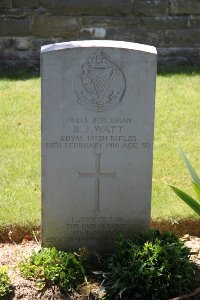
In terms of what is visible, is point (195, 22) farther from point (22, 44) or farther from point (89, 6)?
point (22, 44)

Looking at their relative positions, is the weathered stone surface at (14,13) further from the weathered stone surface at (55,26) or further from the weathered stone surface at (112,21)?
the weathered stone surface at (112,21)

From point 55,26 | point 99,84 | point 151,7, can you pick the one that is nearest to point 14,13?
point 55,26

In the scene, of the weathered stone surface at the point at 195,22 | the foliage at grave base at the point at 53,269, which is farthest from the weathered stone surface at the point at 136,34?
the foliage at grave base at the point at 53,269

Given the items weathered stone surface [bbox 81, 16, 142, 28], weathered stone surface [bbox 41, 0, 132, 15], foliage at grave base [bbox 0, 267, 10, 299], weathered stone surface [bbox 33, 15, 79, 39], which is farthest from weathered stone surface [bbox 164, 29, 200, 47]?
foliage at grave base [bbox 0, 267, 10, 299]

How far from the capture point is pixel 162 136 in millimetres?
6426

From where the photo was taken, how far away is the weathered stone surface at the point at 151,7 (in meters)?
8.82

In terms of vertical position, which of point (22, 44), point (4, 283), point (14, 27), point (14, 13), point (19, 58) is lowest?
point (4, 283)

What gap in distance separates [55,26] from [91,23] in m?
0.53

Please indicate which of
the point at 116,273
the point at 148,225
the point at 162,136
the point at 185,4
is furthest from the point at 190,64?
the point at 116,273

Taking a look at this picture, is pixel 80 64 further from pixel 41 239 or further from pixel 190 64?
pixel 190 64

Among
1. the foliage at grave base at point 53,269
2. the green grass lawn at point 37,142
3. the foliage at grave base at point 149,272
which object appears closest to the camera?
the foliage at grave base at point 149,272

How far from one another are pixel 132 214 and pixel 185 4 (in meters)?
5.47

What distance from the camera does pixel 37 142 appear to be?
20.4ft

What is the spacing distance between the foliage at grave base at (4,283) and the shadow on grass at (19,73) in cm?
497
